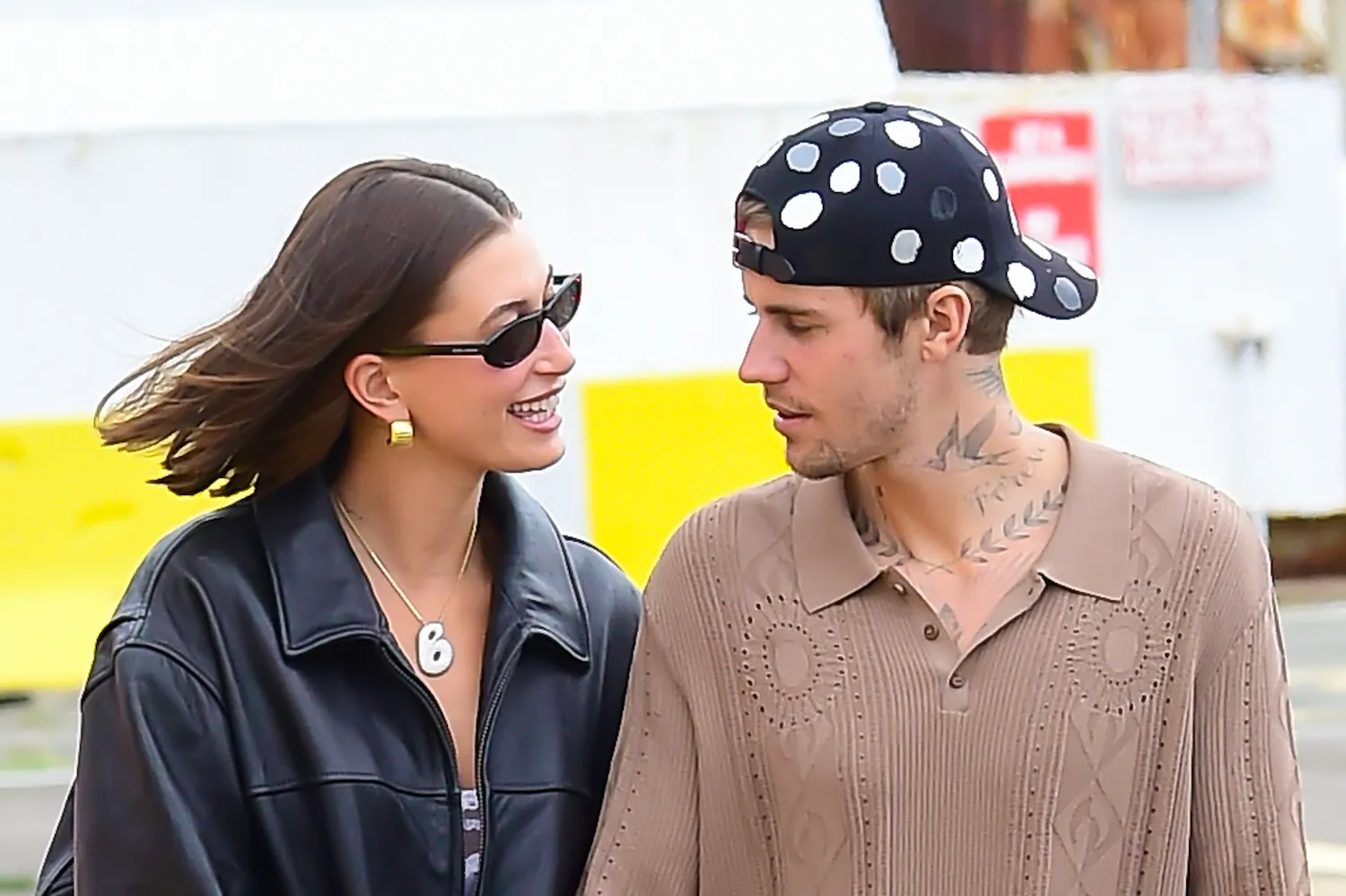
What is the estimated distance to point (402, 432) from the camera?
2.58 m

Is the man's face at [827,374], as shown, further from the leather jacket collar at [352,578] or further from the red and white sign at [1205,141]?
the red and white sign at [1205,141]

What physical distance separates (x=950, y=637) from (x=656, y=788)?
41 cm

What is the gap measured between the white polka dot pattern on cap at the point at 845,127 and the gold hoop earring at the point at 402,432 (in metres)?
0.71

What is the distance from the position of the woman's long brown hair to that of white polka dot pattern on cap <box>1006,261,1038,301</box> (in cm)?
70

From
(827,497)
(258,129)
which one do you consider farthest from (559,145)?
(827,497)

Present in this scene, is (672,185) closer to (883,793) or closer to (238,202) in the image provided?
(238,202)

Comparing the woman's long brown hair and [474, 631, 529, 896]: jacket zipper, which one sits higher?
the woman's long brown hair

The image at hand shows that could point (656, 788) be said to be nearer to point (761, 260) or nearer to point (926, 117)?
point (761, 260)

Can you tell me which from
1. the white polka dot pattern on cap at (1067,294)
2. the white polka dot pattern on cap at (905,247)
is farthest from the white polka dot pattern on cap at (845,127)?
the white polka dot pattern on cap at (1067,294)

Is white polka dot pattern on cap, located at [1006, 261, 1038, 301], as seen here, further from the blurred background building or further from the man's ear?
the blurred background building

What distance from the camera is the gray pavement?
19.0ft

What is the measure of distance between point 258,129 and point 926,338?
9.91 ft

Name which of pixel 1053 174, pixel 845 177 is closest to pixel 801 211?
pixel 845 177

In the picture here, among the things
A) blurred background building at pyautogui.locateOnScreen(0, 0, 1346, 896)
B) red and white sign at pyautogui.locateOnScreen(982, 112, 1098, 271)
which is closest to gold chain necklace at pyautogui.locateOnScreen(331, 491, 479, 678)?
blurred background building at pyautogui.locateOnScreen(0, 0, 1346, 896)
